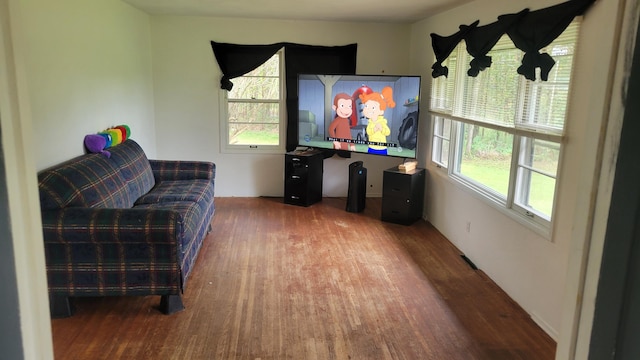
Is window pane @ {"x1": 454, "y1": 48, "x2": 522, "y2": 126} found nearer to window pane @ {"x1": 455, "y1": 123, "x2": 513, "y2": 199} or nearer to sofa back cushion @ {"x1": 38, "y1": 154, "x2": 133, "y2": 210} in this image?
window pane @ {"x1": 455, "y1": 123, "x2": 513, "y2": 199}

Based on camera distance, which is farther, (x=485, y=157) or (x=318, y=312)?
(x=485, y=157)

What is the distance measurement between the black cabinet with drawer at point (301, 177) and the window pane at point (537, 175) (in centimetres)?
287

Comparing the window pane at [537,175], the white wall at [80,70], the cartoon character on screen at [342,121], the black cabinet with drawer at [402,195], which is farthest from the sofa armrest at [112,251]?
the cartoon character on screen at [342,121]

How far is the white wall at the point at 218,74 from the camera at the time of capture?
231 inches

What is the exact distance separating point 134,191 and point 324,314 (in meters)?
2.05

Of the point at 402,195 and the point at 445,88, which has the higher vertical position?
the point at 445,88

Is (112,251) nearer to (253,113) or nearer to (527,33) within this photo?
(527,33)

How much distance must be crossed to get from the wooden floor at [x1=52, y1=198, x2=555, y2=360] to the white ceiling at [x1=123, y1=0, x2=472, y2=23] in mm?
2308

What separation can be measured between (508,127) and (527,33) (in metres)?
0.71

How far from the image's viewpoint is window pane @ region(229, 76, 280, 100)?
19.9 feet

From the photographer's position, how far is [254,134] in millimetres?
6254

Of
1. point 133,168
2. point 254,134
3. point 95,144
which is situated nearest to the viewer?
point 95,144

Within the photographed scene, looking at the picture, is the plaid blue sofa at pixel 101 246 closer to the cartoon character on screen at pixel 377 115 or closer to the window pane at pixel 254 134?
the cartoon character on screen at pixel 377 115

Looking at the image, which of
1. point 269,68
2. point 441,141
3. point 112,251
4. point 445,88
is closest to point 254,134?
point 269,68
